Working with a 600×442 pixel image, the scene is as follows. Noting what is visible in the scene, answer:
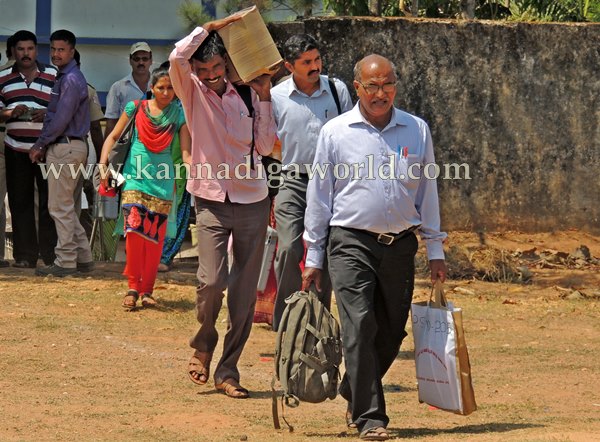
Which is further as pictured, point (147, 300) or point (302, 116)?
point (147, 300)

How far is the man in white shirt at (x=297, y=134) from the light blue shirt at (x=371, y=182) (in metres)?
2.00

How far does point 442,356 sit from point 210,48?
2.30 metres

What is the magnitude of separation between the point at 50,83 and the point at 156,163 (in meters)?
2.58

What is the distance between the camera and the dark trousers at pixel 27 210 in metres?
12.7

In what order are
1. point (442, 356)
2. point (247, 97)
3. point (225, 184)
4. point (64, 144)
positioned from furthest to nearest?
1. point (64, 144)
2. point (247, 97)
3. point (225, 184)
4. point (442, 356)

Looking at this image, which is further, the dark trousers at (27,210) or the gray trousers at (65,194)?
the dark trousers at (27,210)

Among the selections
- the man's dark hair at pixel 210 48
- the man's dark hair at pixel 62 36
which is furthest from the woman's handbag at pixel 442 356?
the man's dark hair at pixel 62 36

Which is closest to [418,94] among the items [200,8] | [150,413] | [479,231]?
[479,231]

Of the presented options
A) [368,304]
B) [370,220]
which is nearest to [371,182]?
[370,220]

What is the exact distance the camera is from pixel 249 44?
7.68 meters

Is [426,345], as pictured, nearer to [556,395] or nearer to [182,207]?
[556,395]

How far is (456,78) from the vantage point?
14.5m

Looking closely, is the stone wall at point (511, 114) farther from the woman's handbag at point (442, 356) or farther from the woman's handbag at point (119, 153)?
the woman's handbag at point (442, 356)

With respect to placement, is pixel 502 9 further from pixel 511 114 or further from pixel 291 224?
pixel 291 224
